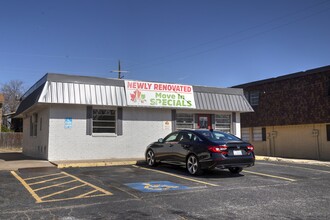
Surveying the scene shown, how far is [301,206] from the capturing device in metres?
7.32

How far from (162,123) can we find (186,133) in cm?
559

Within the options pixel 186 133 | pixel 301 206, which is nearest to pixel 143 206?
pixel 301 206

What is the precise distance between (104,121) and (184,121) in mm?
4383

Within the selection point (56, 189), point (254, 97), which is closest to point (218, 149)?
point (56, 189)

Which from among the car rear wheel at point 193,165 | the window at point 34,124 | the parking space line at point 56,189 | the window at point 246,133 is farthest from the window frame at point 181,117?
the window at point 246,133

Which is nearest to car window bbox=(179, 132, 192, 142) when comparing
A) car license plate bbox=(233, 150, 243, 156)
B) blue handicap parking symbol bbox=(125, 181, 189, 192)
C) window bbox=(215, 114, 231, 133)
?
car license plate bbox=(233, 150, 243, 156)

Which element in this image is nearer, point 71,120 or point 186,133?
point 186,133

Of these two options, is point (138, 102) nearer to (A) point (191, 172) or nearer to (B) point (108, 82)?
(B) point (108, 82)

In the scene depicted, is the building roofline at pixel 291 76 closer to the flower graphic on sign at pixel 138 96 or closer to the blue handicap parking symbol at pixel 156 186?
the flower graphic on sign at pixel 138 96

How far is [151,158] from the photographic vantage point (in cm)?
1434

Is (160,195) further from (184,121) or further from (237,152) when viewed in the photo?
(184,121)

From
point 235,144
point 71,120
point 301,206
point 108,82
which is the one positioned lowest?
point 301,206

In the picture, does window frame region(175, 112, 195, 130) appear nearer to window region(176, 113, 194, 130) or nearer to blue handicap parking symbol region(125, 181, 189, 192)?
window region(176, 113, 194, 130)

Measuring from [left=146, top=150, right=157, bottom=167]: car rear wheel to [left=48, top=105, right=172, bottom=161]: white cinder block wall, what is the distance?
111 inches
